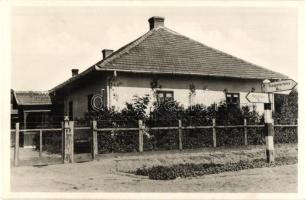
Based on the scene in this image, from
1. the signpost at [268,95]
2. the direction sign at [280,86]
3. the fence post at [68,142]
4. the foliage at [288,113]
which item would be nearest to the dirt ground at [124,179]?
Answer: the fence post at [68,142]

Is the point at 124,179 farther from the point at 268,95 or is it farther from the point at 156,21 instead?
the point at 156,21

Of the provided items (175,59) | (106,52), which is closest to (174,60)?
(175,59)

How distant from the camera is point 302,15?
30.5ft

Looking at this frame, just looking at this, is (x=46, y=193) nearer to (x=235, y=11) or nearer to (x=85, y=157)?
(x=85, y=157)

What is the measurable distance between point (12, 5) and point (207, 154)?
737 centimetres

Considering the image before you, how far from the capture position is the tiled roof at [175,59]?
16.0 metres

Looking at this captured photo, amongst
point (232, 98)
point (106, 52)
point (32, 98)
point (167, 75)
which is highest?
point (106, 52)

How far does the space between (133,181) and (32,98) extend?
53.4ft

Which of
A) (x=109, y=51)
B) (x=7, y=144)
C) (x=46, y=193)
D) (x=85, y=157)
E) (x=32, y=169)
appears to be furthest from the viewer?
(x=109, y=51)

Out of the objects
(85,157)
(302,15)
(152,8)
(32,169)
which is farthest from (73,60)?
(302,15)

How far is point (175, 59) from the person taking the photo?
17.2 metres

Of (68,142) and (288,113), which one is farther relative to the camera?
(288,113)

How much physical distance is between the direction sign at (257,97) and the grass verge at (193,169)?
5.70 ft

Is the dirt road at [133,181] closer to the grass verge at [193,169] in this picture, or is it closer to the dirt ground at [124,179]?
the dirt ground at [124,179]
